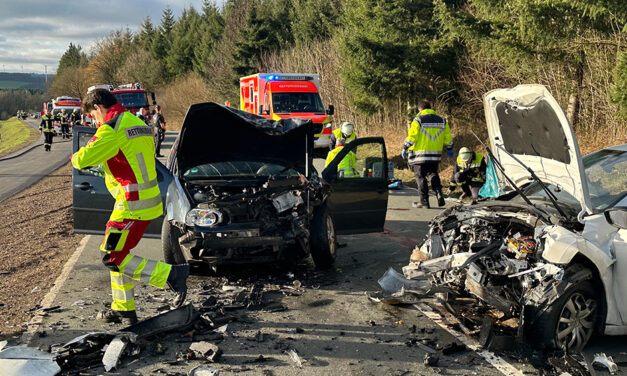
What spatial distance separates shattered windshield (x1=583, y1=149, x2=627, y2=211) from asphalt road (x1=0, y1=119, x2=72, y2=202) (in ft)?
42.3

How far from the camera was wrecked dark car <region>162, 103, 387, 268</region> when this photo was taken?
6.02 metres

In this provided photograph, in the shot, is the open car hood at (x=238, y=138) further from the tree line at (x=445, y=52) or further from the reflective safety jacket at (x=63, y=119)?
the reflective safety jacket at (x=63, y=119)

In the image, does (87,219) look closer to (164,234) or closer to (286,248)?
(164,234)

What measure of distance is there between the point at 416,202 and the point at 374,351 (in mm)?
7227

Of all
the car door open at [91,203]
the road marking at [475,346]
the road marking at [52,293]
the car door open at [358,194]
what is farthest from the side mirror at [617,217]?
the car door open at [91,203]

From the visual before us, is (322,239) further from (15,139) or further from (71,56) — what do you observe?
(71,56)

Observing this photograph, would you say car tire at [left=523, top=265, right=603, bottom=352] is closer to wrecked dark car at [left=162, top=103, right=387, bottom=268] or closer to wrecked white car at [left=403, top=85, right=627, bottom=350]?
wrecked white car at [left=403, top=85, right=627, bottom=350]

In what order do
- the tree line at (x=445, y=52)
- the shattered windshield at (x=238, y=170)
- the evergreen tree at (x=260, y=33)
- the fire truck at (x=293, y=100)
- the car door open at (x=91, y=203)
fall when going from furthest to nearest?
the evergreen tree at (x=260, y=33), the fire truck at (x=293, y=100), the tree line at (x=445, y=52), the shattered windshield at (x=238, y=170), the car door open at (x=91, y=203)

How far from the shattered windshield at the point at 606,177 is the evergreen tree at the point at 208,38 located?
1901 inches

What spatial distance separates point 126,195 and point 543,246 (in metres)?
3.39

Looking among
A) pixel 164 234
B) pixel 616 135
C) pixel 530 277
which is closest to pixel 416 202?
pixel 616 135

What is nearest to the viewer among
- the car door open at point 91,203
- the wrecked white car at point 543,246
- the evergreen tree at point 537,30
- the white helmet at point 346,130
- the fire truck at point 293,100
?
the wrecked white car at point 543,246

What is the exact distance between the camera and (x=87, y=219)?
7.05 m

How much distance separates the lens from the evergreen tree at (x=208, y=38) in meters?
53.3
